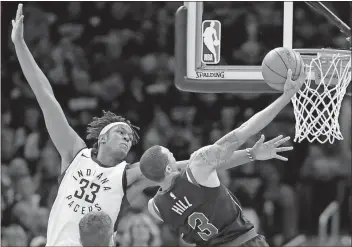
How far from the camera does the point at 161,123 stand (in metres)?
9.04

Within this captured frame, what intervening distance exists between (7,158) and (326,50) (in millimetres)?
4653

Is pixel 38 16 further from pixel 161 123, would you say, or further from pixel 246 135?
pixel 246 135

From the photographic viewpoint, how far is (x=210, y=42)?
6.32 meters

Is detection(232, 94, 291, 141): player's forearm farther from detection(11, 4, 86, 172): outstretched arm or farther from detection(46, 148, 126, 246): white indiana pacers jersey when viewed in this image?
detection(11, 4, 86, 172): outstretched arm

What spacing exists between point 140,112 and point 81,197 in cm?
439

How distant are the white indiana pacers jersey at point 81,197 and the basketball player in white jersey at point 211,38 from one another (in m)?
1.80

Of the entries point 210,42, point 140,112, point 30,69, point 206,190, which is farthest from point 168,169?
point 140,112

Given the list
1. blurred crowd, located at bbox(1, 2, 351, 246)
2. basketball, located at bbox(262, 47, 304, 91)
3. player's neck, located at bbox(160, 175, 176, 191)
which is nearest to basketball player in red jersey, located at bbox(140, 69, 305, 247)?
player's neck, located at bbox(160, 175, 176, 191)

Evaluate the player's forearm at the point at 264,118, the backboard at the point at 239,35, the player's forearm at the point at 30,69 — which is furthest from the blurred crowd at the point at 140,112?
the player's forearm at the point at 264,118

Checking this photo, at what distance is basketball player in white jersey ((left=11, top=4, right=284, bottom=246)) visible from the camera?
4.71 metres

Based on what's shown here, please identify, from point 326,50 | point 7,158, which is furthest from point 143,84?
point 326,50

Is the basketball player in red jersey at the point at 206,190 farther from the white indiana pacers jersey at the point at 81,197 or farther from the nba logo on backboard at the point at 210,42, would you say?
the nba logo on backboard at the point at 210,42

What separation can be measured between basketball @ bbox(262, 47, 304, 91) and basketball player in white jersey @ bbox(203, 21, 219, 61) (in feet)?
4.72

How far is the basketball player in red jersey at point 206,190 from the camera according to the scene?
4.27 meters
